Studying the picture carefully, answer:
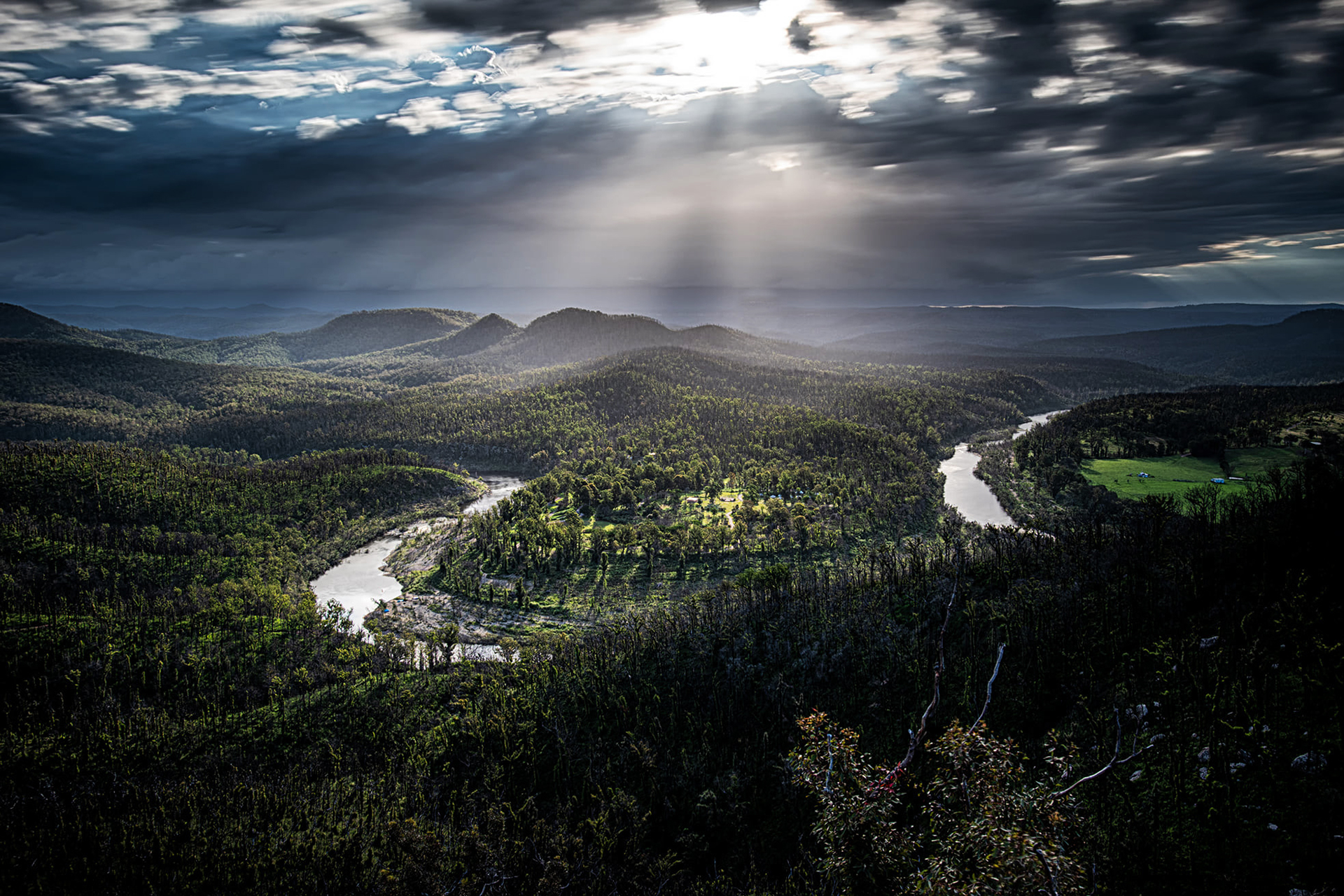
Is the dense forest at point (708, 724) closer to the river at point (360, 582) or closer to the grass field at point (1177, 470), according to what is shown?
the river at point (360, 582)

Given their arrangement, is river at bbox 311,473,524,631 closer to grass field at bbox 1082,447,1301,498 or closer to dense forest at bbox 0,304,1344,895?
dense forest at bbox 0,304,1344,895

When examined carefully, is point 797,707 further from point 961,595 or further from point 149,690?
point 149,690

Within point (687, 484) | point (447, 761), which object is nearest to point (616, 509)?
point (687, 484)

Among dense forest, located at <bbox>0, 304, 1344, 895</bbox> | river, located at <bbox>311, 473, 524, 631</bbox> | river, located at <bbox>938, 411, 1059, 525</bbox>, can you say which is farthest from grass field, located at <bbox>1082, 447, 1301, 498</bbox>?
river, located at <bbox>311, 473, 524, 631</bbox>

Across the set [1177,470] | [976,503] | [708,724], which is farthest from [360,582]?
[1177,470]

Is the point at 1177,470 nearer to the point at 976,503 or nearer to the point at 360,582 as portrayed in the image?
the point at 976,503

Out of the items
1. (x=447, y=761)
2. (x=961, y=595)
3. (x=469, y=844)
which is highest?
(x=961, y=595)

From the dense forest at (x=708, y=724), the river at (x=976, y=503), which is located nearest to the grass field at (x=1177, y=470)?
the dense forest at (x=708, y=724)
